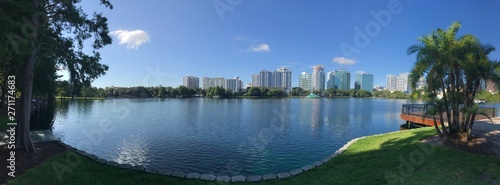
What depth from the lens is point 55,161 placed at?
9.30m

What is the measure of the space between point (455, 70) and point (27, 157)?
57.1 ft

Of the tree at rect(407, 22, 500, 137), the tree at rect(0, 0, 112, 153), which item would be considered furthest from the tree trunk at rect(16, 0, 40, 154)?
the tree at rect(407, 22, 500, 137)

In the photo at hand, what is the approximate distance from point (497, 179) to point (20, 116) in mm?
16283

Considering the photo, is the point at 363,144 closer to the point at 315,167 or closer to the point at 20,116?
the point at 315,167

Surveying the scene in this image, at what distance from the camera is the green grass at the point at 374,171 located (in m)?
7.61

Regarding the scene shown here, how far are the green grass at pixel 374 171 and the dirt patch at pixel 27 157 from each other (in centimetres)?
34

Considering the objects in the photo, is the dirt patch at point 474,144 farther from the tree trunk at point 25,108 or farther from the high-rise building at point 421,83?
the tree trunk at point 25,108

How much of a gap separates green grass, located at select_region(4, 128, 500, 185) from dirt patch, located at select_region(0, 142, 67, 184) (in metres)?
0.34

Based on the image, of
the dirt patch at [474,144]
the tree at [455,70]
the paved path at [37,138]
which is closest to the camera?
the dirt patch at [474,144]

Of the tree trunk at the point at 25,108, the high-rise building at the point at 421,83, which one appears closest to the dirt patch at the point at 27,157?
the tree trunk at the point at 25,108

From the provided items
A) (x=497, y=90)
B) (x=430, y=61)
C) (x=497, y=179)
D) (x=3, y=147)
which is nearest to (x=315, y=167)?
(x=497, y=179)

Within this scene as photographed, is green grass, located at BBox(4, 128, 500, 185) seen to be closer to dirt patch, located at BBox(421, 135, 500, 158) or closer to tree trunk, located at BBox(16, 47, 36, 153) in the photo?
dirt patch, located at BBox(421, 135, 500, 158)

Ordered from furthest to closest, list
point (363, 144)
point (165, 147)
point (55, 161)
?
point (165, 147) < point (363, 144) < point (55, 161)

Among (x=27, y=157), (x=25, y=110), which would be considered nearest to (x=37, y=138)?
(x=25, y=110)
